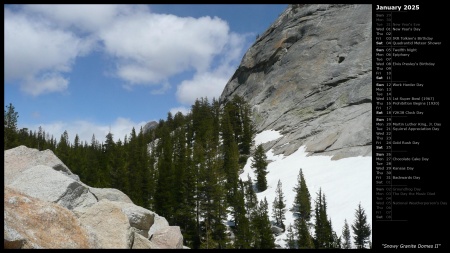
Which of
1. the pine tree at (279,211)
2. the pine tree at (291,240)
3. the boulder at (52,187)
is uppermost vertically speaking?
the boulder at (52,187)

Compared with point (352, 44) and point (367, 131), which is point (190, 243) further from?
point (352, 44)

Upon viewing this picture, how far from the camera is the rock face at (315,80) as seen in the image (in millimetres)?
76438

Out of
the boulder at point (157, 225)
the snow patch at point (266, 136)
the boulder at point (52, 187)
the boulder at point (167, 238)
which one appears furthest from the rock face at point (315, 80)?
the boulder at point (52, 187)

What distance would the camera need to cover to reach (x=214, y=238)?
4441 cm

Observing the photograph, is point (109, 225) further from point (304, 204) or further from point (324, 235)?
point (304, 204)

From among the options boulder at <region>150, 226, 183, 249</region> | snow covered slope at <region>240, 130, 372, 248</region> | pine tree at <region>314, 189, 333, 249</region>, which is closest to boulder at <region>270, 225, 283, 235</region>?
snow covered slope at <region>240, 130, 372, 248</region>

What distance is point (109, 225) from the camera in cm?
1179

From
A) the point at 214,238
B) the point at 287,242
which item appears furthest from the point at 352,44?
the point at 214,238

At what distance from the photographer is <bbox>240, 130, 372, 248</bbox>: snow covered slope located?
1983 inches

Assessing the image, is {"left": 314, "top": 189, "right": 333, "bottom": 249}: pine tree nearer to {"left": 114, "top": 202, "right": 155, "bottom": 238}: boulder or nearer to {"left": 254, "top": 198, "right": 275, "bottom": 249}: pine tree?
{"left": 254, "top": 198, "right": 275, "bottom": 249}: pine tree

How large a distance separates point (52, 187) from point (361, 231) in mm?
36493

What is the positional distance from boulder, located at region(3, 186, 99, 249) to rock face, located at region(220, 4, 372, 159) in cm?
6402

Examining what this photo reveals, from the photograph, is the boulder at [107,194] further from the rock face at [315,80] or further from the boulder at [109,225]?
the rock face at [315,80]

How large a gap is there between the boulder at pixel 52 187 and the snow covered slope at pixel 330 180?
37.5 m
